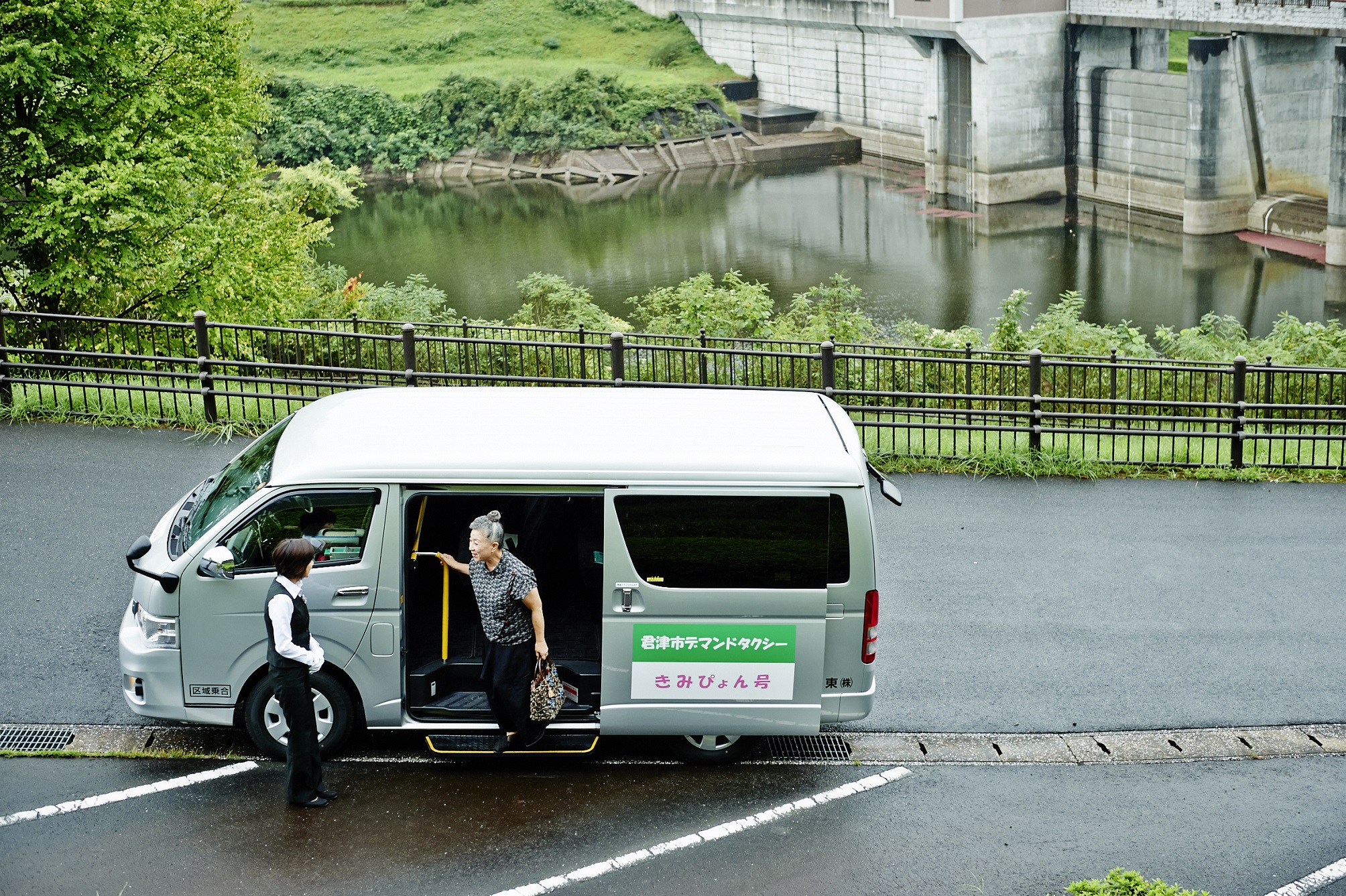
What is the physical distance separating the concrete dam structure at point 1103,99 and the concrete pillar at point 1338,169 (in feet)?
0.19

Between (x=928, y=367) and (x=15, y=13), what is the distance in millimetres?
13008

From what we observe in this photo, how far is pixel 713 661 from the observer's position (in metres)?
7.66

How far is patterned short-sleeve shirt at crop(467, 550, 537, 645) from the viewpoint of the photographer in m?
7.29

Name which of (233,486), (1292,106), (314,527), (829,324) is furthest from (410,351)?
(1292,106)

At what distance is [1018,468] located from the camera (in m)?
13.9

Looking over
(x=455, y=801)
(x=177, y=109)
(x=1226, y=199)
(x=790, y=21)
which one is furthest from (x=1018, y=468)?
(x=790, y=21)

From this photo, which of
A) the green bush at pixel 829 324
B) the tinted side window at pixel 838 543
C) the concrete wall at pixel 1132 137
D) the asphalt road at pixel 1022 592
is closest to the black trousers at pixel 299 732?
the asphalt road at pixel 1022 592

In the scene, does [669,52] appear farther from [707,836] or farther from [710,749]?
[707,836]

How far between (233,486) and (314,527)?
0.86 meters

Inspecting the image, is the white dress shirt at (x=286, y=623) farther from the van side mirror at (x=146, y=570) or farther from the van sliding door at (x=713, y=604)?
the van sliding door at (x=713, y=604)

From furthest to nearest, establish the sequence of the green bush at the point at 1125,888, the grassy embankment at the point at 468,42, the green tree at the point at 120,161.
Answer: the grassy embankment at the point at 468,42 < the green tree at the point at 120,161 < the green bush at the point at 1125,888

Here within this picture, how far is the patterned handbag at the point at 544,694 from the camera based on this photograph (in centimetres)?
751

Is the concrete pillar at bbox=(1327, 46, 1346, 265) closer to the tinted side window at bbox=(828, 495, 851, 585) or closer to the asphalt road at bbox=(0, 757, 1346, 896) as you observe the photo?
the asphalt road at bbox=(0, 757, 1346, 896)

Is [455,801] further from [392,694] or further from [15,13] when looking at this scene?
[15,13]
